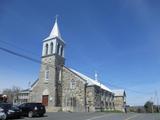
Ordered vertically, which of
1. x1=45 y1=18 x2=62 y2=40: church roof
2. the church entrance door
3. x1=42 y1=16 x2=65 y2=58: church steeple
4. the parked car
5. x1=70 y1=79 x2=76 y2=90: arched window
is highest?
x1=45 y1=18 x2=62 y2=40: church roof

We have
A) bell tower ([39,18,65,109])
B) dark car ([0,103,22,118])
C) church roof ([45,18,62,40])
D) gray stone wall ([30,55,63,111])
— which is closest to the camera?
dark car ([0,103,22,118])

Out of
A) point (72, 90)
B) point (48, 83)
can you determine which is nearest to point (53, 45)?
point (48, 83)

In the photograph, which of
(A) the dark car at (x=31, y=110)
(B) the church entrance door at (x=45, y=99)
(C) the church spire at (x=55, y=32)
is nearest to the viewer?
(A) the dark car at (x=31, y=110)

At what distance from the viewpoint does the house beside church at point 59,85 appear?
45312 mm

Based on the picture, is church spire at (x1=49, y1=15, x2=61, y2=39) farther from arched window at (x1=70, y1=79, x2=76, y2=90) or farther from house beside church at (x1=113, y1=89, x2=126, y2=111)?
house beside church at (x1=113, y1=89, x2=126, y2=111)

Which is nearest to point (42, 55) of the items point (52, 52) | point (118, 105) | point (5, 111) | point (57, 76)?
point (52, 52)

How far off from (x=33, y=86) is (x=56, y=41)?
35.6ft

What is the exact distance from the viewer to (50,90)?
1777 inches

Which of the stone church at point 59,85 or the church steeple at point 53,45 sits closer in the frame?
the stone church at point 59,85

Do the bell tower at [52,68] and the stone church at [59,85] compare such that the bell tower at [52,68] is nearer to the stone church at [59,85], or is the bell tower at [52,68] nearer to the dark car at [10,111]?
the stone church at [59,85]

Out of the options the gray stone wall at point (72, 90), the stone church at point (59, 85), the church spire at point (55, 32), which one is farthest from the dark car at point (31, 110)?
the church spire at point (55, 32)

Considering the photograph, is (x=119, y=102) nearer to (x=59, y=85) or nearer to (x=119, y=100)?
(x=119, y=100)

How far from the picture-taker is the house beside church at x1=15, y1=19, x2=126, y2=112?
45312mm

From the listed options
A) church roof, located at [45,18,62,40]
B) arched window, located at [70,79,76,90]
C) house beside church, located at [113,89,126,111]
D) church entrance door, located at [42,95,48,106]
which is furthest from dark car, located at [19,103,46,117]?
house beside church, located at [113,89,126,111]
